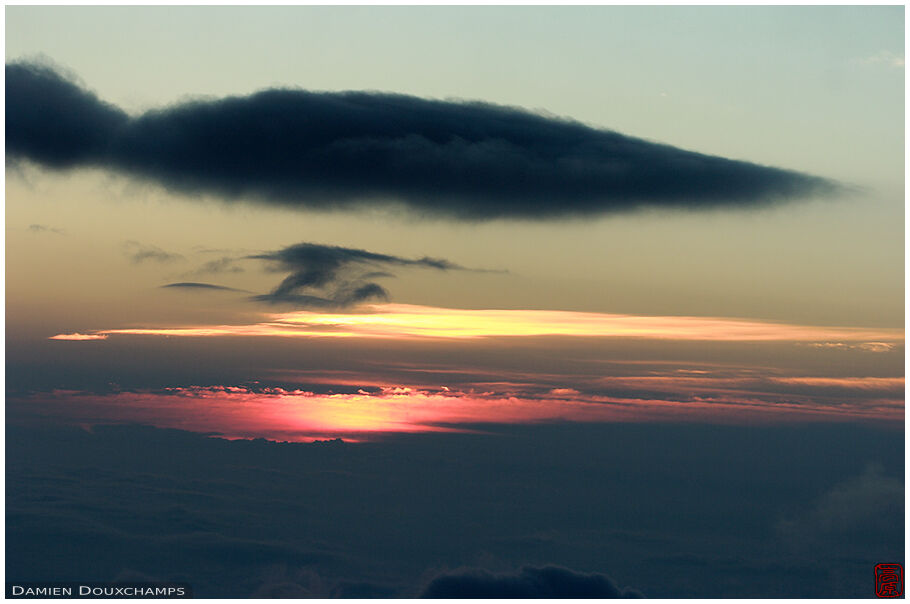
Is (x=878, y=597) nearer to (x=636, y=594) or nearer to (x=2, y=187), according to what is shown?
(x=2, y=187)

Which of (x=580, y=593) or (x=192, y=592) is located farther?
(x=580, y=593)

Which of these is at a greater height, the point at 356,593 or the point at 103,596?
the point at 103,596

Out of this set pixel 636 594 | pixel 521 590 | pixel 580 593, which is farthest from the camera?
pixel 521 590

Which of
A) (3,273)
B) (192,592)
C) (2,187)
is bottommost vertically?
(192,592)

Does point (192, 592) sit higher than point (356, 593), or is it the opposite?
point (192, 592)

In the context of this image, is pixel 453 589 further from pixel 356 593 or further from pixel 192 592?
pixel 192 592

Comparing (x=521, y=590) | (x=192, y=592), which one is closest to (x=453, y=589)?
(x=521, y=590)

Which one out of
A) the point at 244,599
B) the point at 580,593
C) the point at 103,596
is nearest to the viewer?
the point at 244,599

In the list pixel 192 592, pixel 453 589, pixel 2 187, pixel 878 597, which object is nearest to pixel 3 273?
pixel 2 187

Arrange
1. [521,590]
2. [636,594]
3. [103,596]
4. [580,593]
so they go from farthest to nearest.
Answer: [521,590], [580,593], [636,594], [103,596]
